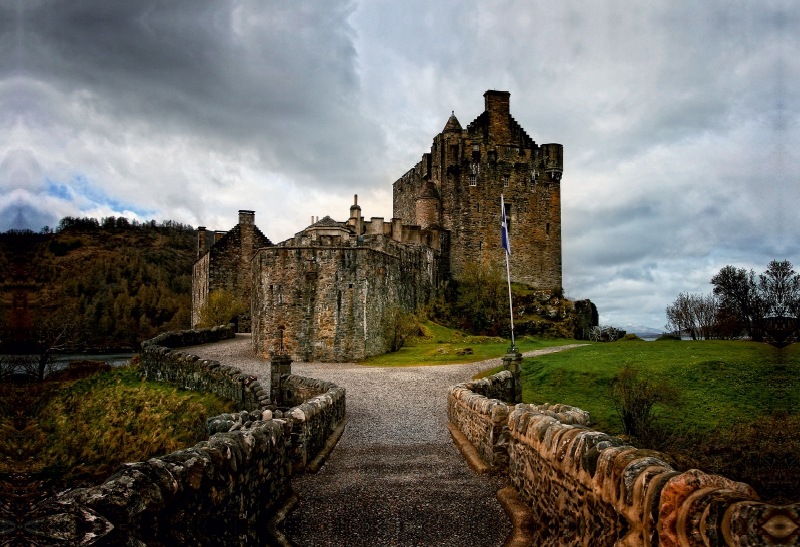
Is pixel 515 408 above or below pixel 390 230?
below

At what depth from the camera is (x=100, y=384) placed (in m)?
28.9

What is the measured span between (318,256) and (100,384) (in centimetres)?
1247

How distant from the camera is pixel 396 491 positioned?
8.47 metres

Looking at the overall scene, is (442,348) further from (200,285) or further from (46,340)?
(200,285)

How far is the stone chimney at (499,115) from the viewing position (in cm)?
5009

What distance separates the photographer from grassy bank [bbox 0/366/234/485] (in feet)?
51.1

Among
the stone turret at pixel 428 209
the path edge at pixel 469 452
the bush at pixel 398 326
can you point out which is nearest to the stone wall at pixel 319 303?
the bush at pixel 398 326

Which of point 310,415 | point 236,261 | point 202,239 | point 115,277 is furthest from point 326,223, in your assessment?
point 115,277

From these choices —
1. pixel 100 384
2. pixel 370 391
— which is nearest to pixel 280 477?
pixel 370 391

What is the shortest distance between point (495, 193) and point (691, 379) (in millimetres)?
34755

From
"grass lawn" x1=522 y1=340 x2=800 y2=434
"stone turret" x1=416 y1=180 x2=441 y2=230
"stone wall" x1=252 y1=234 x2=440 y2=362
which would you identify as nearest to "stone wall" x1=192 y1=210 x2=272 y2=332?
"stone turret" x1=416 y1=180 x2=441 y2=230

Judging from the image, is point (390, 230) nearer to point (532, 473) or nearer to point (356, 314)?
point (356, 314)

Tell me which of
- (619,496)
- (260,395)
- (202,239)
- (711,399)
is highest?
(202,239)

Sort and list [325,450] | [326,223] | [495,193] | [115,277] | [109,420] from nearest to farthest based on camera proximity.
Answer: [325,450] < [109,420] < [326,223] < [495,193] < [115,277]
